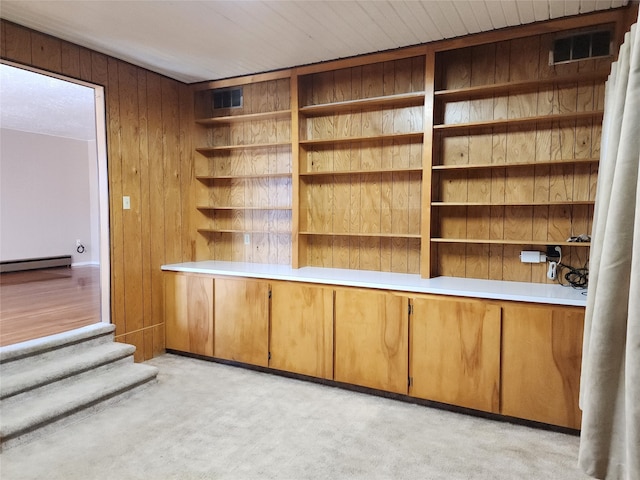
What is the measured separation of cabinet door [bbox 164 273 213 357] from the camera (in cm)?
373

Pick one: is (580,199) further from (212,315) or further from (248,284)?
(212,315)

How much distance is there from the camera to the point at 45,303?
460cm

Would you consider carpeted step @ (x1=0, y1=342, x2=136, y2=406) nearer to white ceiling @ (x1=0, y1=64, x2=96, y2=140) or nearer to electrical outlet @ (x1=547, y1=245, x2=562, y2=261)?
white ceiling @ (x1=0, y1=64, x2=96, y2=140)

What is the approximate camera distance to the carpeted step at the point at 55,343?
278 centimetres

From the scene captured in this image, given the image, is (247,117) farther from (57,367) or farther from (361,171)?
(57,367)

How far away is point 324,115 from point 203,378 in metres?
2.37

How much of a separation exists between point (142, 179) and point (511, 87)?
296 cm

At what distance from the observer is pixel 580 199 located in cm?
290

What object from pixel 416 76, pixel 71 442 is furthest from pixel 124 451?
pixel 416 76

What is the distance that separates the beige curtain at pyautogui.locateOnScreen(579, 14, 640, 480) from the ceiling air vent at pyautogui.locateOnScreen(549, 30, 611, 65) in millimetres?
2228

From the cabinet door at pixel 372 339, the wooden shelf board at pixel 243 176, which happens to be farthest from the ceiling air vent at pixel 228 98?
the cabinet door at pixel 372 339

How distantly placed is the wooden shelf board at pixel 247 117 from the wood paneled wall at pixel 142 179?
186 millimetres

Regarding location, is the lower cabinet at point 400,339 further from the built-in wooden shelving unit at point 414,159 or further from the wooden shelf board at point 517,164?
the wooden shelf board at point 517,164

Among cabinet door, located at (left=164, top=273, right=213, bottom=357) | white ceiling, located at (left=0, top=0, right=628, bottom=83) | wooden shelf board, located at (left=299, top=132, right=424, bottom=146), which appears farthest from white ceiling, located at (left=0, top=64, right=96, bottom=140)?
A: wooden shelf board, located at (left=299, top=132, right=424, bottom=146)
